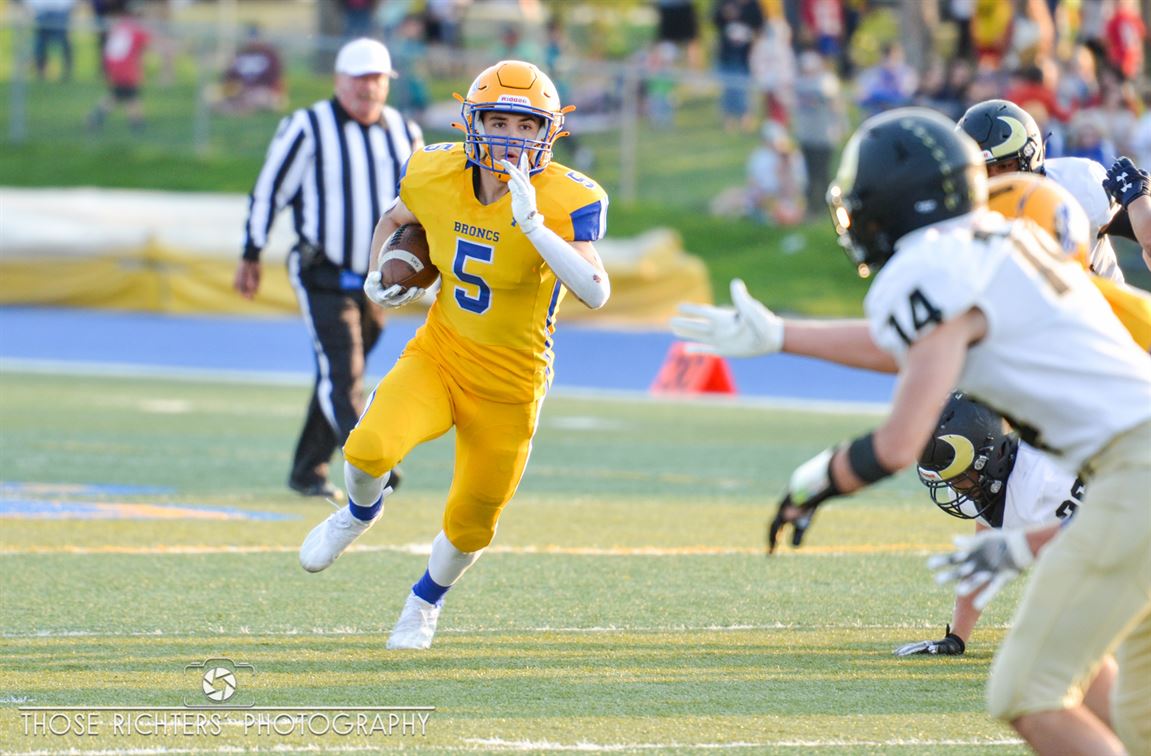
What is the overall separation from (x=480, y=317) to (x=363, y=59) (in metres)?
3.03

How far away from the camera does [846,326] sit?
3.43 meters

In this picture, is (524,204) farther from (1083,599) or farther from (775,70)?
(775,70)

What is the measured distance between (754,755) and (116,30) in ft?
51.5

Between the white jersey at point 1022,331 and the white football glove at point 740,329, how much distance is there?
0.26 metres

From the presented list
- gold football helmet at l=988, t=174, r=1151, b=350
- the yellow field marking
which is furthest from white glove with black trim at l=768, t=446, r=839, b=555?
the yellow field marking

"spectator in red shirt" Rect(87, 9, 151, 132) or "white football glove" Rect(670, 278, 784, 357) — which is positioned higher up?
"white football glove" Rect(670, 278, 784, 357)

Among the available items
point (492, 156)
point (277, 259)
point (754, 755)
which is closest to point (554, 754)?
point (754, 755)

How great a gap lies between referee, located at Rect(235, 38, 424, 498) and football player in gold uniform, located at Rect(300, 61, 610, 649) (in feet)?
8.64

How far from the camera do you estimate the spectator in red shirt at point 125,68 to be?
1780cm

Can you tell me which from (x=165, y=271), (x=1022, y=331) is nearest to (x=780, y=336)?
(x=1022, y=331)

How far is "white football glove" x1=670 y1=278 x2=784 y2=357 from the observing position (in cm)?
340

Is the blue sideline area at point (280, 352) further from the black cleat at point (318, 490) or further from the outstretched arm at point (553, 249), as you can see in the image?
the outstretched arm at point (553, 249)

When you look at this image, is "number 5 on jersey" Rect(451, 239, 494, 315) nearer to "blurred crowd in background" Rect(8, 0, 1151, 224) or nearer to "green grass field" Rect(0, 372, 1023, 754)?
"green grass field" Rect(0, 372, 1023, 754)

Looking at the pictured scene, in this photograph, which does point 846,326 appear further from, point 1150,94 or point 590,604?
point 1150,94
